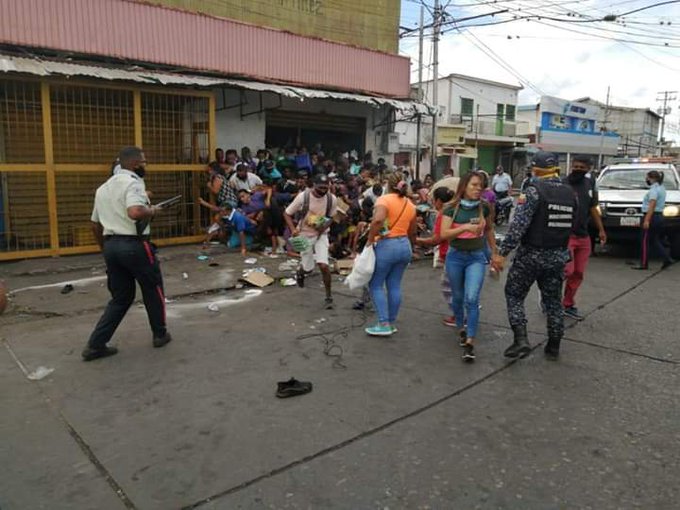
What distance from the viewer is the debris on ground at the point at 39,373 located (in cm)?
433

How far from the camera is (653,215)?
895 centimetres

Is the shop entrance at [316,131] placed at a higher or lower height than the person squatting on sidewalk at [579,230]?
higher

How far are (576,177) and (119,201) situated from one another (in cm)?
467

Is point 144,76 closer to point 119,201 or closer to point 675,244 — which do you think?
point 119,201

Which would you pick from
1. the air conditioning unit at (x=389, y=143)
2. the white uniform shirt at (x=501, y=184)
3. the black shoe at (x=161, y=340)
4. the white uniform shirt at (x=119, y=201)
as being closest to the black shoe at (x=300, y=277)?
the black shoe at (x=161, y=340)

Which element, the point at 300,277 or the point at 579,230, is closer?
the point at 579,230

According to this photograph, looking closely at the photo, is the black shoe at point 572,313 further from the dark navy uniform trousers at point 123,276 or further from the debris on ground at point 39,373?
the debris on ground at point 39,373

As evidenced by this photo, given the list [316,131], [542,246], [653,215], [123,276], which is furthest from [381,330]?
[316,131]

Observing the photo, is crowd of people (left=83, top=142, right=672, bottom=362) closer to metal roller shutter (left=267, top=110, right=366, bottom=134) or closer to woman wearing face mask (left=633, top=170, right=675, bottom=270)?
woman wearing face mask (left=633, top=170, right=675, bottom=270)

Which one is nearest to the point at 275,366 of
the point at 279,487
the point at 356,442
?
the point at 356,442

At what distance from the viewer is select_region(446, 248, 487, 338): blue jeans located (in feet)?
15.7

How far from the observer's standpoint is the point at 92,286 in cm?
737

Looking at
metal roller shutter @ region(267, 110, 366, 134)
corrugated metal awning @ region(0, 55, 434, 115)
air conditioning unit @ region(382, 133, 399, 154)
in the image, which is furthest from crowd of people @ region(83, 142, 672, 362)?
air conditioning unit @ region(382, 133, 399, 154)

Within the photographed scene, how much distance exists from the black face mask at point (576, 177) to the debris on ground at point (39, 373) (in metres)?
5.45
